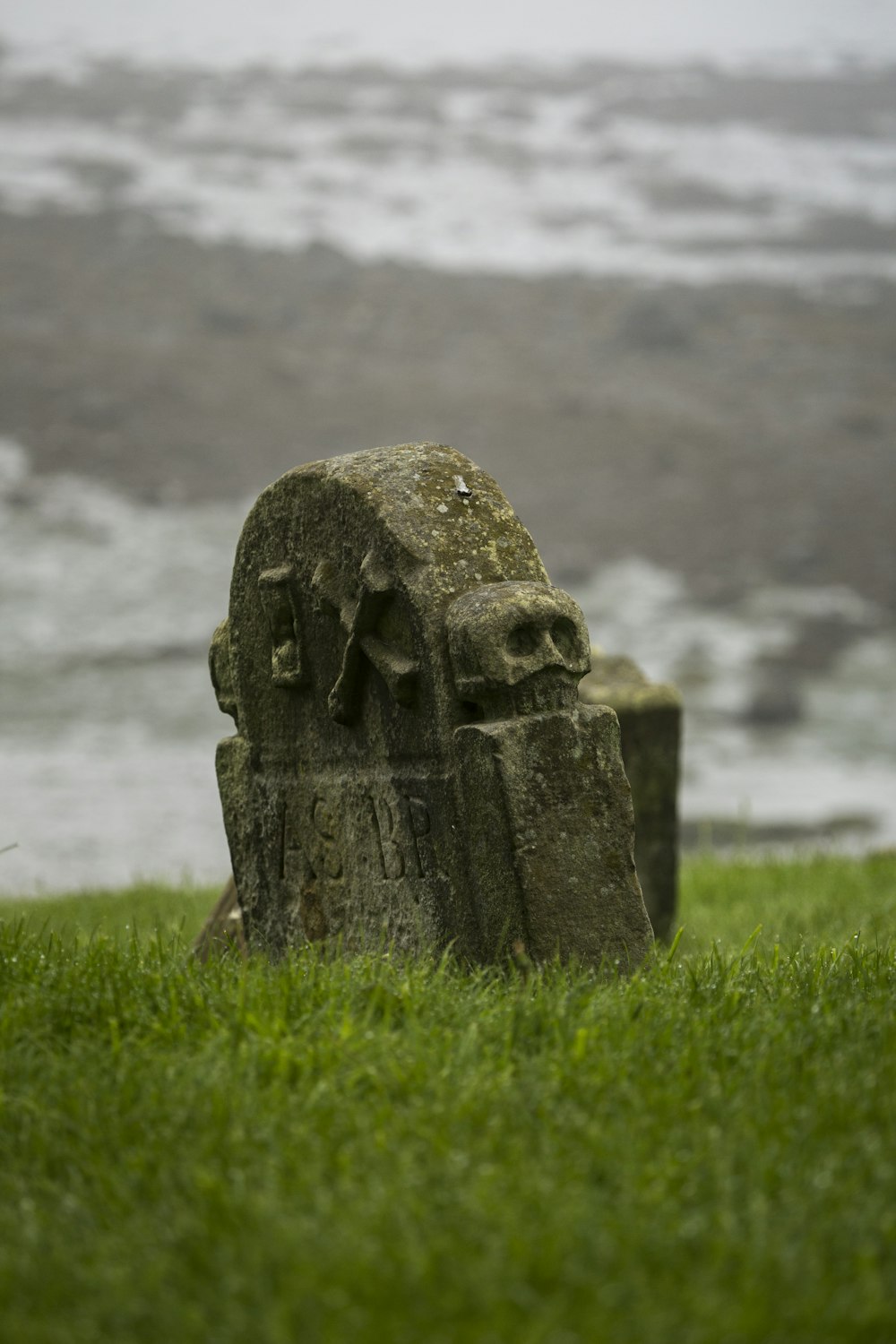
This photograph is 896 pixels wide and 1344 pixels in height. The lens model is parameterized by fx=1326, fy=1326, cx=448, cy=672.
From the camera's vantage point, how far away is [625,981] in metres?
3.48

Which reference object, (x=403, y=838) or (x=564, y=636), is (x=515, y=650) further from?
(x=403, y=838)

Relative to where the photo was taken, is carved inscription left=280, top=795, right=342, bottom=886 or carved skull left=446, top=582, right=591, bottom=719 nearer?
carved skull left=446, top=582, right=591, bottom=719

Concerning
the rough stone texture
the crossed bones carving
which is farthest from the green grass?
the rough stone texture

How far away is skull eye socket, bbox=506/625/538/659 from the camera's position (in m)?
3.72

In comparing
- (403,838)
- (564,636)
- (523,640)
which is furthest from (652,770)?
(523,640)

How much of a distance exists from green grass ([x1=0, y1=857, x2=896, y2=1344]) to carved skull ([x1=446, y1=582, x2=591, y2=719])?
767mm

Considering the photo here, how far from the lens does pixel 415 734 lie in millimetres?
3996

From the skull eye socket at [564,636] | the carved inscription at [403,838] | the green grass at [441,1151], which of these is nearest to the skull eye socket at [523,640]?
the skull eye socket at [564,636]

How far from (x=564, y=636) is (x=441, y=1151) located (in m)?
1.81

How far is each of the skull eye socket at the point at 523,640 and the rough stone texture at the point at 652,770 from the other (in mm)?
3007

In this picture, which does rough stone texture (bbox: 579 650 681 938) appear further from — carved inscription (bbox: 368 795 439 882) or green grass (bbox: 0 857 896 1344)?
green grass (bbox: 0 857 896 1344)

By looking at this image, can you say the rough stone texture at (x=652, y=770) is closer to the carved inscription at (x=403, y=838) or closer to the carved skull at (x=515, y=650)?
the carved inscription at (x=403, y=838)

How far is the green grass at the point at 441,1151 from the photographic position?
6.21 ft

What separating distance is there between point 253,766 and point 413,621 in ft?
3.87
